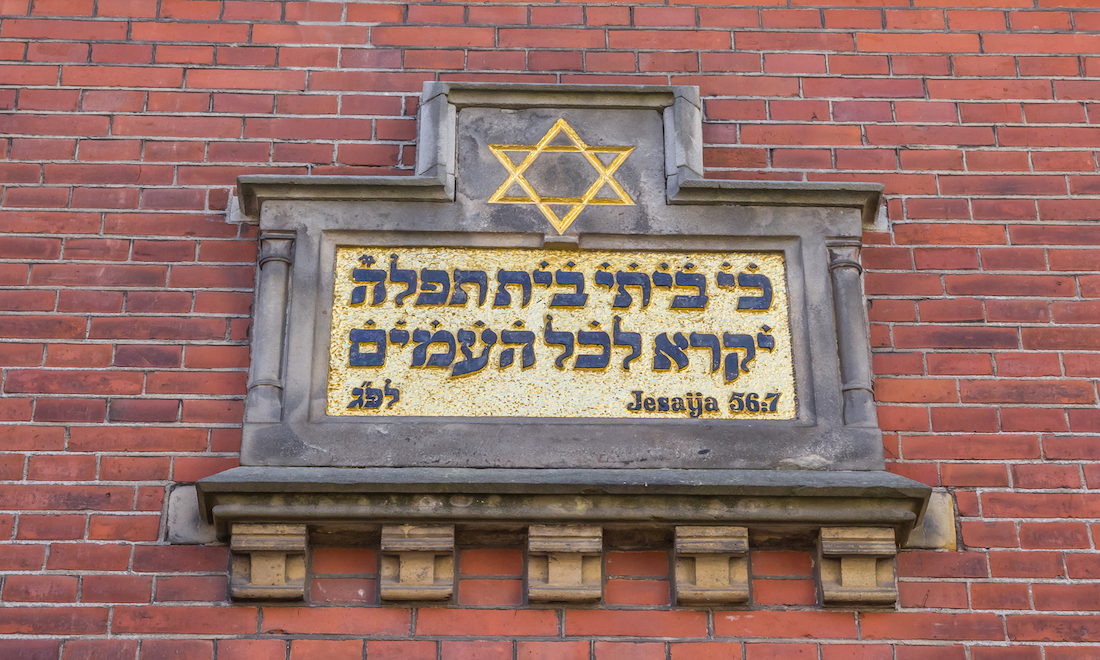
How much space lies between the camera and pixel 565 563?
3223 mm

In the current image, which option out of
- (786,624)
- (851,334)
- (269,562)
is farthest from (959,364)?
(269,562)

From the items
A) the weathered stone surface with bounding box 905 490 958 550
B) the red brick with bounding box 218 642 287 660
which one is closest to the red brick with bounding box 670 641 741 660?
the weathered stone surface with bounding box 905 490 958 550

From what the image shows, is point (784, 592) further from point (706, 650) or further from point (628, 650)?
point (628, 650)

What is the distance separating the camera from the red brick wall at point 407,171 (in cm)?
321

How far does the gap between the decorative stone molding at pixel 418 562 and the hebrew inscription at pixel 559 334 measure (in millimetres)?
356

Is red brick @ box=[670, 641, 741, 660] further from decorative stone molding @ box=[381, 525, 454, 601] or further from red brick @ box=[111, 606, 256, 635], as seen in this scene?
red brick @ box=[111, 606, 256, 635]

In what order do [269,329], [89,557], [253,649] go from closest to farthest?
[253,649] → [89,557] → [269,329]

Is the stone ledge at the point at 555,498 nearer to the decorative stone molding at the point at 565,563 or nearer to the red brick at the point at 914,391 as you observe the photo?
the decorative stone molding at the point at 565,563

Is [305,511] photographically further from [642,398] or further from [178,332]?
[642,398]

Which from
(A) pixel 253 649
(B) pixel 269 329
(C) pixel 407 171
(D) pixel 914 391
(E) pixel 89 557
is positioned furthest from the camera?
(C) pixel 407 171

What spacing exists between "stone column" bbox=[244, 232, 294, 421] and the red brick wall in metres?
0.12

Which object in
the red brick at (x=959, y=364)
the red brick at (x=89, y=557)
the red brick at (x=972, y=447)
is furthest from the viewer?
the red brick at (x=959, y=364)

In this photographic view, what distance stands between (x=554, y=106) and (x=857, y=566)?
1696 millimetres

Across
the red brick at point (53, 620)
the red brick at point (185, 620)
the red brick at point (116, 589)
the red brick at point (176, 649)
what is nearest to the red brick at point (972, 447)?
the red brick at point (185, 620)
